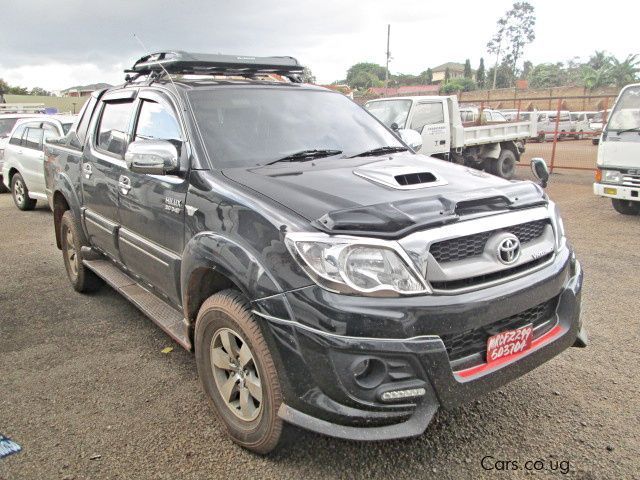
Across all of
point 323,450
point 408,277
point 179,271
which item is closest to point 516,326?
point 408,277

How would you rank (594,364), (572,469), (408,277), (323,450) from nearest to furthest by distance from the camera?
(408,277) < (572,469) < (323,450) < (594,364)

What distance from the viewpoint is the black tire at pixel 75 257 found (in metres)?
4.82

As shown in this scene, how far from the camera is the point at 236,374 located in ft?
8.83

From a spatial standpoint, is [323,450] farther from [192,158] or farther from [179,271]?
[192,158]

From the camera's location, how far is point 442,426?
288 centimetres

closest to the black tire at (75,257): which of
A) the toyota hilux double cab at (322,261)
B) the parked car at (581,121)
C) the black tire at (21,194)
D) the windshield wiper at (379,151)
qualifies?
the toyota hilux double cab at (322,261)

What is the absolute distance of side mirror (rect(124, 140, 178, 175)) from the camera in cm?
297

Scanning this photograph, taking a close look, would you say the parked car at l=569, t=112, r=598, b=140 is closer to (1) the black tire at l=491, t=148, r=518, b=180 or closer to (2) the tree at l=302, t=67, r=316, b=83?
(1) the black tire at l=491, t=148, r=518, b=180

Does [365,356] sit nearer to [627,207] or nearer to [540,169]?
[540,169]

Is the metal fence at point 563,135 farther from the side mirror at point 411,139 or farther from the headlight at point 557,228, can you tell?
the headlight at point 557,228

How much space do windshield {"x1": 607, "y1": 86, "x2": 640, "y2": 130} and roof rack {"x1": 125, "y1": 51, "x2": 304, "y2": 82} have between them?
5822 mm

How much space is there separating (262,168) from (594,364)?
2.52 meters

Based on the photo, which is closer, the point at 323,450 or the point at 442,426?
the point at 323,450

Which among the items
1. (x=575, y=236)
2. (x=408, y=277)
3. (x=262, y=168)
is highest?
(x=262, y=168)
